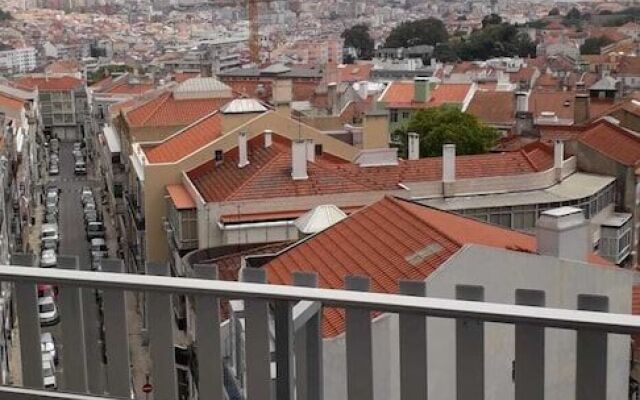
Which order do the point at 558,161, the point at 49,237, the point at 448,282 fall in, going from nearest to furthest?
the point at 448,282, the point at 558,161, the point at 49,237

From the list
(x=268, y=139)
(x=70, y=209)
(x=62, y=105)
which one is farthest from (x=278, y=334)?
(x=62, y=105)

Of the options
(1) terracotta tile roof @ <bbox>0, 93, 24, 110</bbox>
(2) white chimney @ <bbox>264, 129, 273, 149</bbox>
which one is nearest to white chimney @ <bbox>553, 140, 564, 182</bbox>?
(2) white chimney @ <bbox>264, 129, 273, 149</bbox>

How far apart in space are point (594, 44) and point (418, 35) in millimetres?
14183

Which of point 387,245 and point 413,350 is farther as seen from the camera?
point 387,245

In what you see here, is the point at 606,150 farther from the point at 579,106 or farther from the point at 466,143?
the point at 579,106

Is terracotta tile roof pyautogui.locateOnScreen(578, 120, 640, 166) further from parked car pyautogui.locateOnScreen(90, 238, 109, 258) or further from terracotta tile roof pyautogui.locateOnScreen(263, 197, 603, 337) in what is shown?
parked car pyautogui.locateOnScreen(90, 238, 109, 258)

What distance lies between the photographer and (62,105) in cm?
5619

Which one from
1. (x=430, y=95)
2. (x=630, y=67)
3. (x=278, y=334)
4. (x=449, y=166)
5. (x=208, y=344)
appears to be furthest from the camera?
(x=630, y=67)

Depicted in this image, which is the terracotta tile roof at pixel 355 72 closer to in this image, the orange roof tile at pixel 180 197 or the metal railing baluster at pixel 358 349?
the orange roof tile at pixel 180 197

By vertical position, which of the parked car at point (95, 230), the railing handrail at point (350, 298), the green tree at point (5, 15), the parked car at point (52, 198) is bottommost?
the parked car at point (52, 198)

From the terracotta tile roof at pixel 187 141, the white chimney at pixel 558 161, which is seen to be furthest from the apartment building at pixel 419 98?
the white chimney at pixel 558 161

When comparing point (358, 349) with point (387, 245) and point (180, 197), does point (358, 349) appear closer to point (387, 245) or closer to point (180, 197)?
point (387, 245)

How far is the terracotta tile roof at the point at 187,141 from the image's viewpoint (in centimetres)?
1762

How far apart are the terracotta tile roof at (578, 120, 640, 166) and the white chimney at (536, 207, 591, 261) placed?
9.65 m
